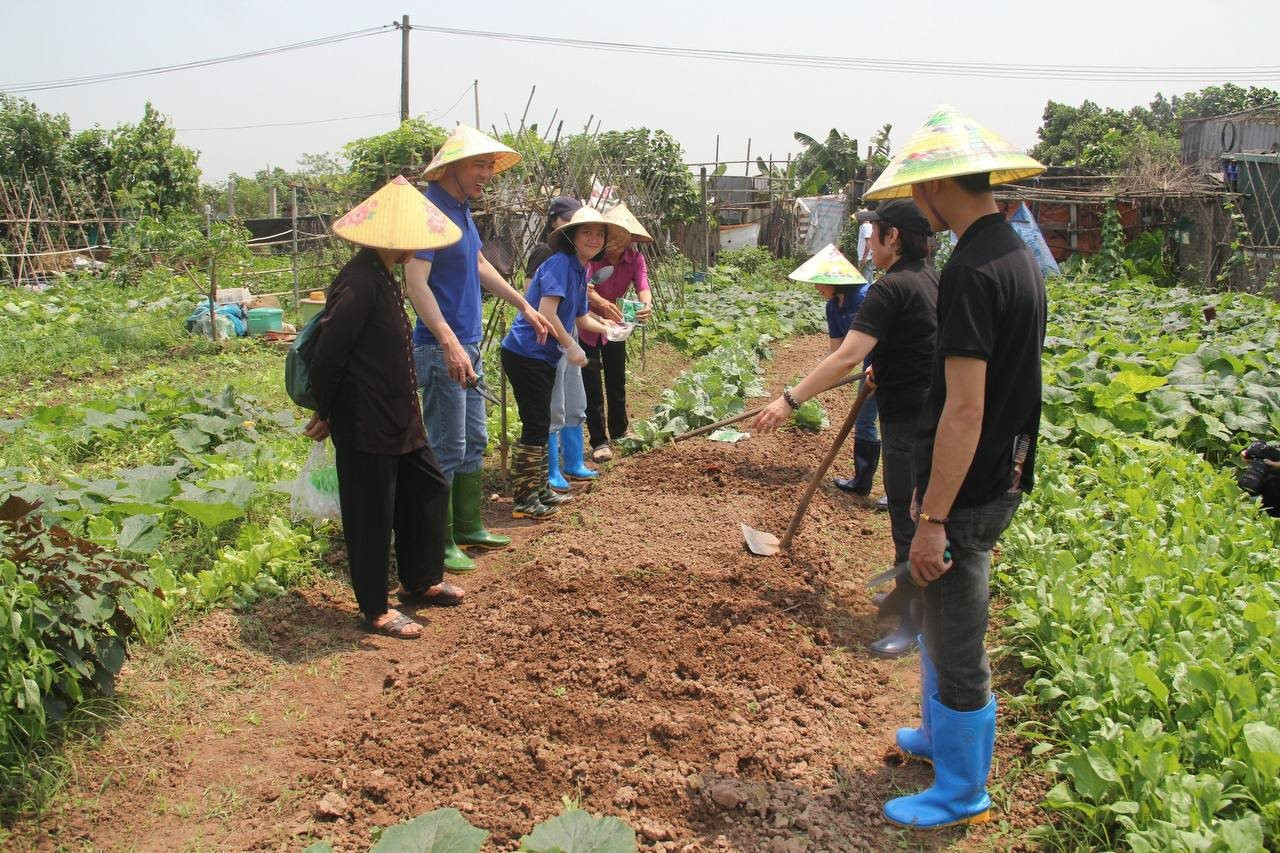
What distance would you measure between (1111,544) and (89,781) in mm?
4011

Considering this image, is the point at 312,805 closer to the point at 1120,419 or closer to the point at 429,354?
the point at 429,354

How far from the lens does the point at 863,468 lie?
580 cm

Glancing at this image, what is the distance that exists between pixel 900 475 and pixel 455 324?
2181mm

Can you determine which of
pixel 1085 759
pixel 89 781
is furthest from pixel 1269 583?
pixel 89 781

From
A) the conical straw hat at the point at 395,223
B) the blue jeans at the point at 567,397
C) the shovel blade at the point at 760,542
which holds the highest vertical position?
the conical straw hat at the point at 395,223

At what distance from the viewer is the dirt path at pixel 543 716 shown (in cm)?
273

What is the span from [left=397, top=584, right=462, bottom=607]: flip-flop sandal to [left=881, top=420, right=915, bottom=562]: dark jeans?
2.01 meters

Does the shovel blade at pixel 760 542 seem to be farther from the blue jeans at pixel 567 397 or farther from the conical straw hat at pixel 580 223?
the conical straw hat at pixel 580 223

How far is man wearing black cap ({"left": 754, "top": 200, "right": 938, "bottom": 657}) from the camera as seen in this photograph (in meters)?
3.66

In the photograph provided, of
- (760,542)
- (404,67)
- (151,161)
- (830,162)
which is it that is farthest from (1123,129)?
(760,542)

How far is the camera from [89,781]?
9.18ft

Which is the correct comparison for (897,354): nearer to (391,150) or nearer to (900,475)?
(900,475)

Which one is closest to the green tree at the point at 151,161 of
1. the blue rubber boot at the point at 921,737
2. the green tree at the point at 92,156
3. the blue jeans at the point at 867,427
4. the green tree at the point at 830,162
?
the green tree at the point at 92,156

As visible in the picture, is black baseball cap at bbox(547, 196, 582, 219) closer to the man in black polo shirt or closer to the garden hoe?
the garden hoe
